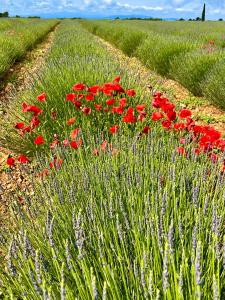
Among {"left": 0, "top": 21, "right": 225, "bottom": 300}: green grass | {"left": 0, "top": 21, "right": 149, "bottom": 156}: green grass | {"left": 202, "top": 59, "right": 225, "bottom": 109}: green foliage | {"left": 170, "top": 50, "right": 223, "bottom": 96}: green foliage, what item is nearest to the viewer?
{"left": 0, "top": 21, "right": 225, "bottom": 300}: green grass

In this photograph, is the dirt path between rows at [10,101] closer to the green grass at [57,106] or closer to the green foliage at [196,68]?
the green grass at [57,106]

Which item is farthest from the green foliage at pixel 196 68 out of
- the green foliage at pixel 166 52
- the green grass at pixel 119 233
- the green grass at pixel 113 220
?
the green grass at pixel 119 233

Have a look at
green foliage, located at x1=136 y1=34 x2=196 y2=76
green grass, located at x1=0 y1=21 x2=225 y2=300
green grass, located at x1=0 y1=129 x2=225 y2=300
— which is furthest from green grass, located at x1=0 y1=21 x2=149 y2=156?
green foliage, located at x1=136 y1=34 x2=196 y2=76

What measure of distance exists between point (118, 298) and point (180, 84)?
749 centimetres

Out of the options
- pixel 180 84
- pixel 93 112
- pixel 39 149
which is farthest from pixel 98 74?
pixel 180 84

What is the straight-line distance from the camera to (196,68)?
7.41 m

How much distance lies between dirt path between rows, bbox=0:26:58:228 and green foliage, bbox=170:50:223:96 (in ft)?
10.1

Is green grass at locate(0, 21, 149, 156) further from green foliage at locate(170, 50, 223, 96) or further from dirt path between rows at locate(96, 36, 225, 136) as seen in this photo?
green foliage at locate(170, 50, 223, 96)

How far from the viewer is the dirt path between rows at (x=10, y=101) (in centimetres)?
260

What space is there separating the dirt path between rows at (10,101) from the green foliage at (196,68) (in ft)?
10.1

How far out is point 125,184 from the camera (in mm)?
2086

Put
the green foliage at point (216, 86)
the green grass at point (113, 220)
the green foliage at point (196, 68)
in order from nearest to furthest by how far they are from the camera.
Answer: the green grass at point (113, 220) → the green foliage at point (216, 86) → the green foliage at point (196, 68)

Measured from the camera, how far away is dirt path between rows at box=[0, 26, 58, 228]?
8.52 feet

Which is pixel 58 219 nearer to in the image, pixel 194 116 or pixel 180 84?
pixel 194 116
